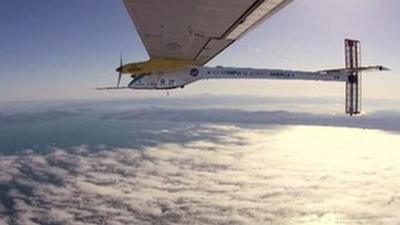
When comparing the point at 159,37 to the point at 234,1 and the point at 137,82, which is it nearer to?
the point at 137,82

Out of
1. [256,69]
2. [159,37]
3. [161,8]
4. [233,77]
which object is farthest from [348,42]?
[161,8]

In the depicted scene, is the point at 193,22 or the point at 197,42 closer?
the point at 193,22

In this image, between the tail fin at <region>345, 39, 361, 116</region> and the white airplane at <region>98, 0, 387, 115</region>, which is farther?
the tail fin at <region>345, 39, 361, 116</region>

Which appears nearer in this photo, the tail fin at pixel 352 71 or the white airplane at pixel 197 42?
the white airplane at pixel 197 42

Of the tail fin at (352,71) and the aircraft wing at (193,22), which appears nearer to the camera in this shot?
the aircraft wing at (193,22)
